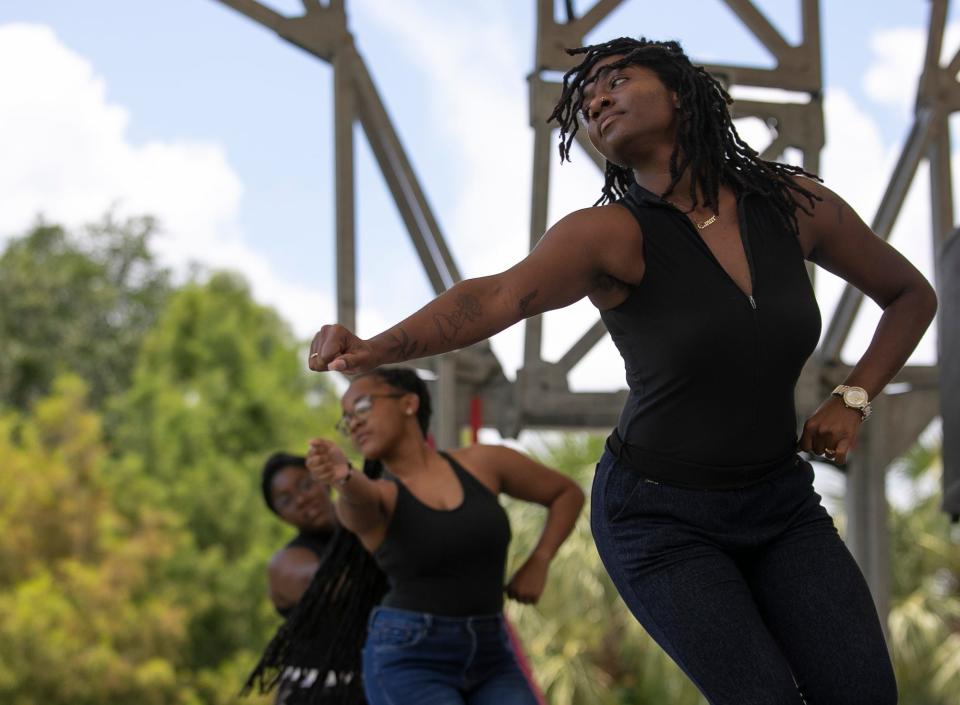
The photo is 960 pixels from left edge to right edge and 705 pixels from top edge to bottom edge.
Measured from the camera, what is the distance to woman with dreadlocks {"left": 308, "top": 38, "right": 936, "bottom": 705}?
2094mm

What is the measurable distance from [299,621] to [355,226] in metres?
1.77

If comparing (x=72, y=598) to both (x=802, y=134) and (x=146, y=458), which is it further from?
(x=802, y=134)

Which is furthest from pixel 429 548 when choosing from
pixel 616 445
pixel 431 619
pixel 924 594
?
pixel 924 594

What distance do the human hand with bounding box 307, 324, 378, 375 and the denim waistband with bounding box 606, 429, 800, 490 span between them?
0.48 meters

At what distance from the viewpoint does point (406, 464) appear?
12.6 ft

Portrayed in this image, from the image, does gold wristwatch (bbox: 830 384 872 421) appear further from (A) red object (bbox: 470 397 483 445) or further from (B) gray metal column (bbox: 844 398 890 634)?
(B) gray metal column (bbox: 844 398 890 634)

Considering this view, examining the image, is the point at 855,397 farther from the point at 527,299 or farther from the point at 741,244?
the point at 527,299

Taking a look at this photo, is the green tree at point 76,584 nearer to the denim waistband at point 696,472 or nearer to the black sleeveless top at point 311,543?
the black sleeveless top at point 311,543

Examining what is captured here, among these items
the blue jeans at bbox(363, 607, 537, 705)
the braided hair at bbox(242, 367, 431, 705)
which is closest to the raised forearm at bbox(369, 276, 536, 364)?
the blue jeans at bbox(363, 607, 537, 705)

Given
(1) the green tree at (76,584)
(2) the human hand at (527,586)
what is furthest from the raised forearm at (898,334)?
(1) the green tree at (76,584)

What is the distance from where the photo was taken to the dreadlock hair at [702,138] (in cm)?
233

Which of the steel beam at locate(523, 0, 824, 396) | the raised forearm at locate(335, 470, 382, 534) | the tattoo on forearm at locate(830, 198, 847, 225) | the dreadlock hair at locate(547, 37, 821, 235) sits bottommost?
→ the raised forearm at locate(335, 470, 382, 534)

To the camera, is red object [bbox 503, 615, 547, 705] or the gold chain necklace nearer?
the gold chain necklace

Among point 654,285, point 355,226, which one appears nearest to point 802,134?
point 355,226
